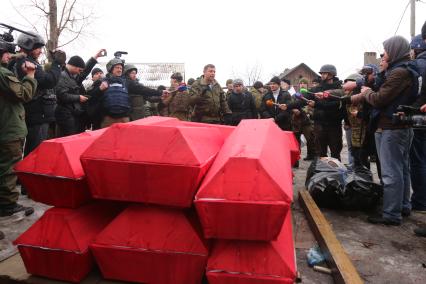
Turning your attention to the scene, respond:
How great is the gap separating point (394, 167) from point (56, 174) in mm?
3339

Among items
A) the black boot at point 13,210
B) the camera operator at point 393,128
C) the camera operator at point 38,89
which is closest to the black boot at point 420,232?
the camera operator at point 393,128

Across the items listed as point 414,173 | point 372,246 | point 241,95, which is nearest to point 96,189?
point 372,246

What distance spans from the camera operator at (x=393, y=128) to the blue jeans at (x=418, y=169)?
0.58 metres

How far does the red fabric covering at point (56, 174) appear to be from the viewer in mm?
1962

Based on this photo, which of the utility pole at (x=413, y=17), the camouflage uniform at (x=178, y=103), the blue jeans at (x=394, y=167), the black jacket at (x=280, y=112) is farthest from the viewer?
the utility pole at (x=413, y=17)

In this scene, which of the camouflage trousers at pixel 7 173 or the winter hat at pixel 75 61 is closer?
the camouflage trousers at pixel 7 173

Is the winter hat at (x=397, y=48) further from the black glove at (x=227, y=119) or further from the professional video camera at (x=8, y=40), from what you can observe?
the professional video camera at (x=8, y=40)

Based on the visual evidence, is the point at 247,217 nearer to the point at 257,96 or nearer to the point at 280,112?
the point at 280,112

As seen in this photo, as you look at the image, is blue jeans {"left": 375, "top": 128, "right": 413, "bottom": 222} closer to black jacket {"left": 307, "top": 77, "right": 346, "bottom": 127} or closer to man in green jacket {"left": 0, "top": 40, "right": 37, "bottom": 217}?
black jacket {"left": 307, "top": 77, "right": 346, "bottom": 127}

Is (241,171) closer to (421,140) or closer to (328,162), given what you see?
(328,162)

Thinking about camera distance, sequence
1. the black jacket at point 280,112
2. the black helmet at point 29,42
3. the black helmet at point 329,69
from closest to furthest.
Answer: the black helmet at point 29,42 < the black helmet at point 329,69 < the black jacket at point 280,112

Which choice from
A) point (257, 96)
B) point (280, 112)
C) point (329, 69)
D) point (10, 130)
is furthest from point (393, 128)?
point (257, 96)

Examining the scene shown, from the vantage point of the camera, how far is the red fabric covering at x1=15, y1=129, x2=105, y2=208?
1.96 metres

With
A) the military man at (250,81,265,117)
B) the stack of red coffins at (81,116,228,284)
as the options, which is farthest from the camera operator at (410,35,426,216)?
the military man at (250,81,265,117)
